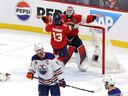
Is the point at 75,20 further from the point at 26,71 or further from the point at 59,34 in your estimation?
the point at 26,71

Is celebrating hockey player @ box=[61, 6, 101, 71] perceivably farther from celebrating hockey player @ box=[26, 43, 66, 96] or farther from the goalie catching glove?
celebrating hockey player @ box=[26, 43, 66, 96]

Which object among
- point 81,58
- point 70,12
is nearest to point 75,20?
point 70,12

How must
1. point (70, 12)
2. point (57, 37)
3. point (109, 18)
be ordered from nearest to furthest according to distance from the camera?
point (57, 37), point (70, 12), point (109, 18)

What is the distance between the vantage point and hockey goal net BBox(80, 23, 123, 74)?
8719 millimetres

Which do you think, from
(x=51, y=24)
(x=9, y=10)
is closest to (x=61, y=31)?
(x=51, y=24)

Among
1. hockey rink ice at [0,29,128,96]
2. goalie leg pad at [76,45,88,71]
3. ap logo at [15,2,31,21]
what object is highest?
ap logo at [15,2,31,21]

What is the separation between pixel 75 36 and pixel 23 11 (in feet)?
10.6

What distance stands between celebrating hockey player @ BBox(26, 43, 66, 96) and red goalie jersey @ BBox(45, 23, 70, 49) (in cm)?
184

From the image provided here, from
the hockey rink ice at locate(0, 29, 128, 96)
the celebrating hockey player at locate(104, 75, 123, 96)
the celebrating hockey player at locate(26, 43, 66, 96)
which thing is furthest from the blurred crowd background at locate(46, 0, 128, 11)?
the celebrating hockey player at locate(104, 75, 123, 96)

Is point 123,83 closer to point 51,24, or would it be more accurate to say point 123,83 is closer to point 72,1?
point 51,24

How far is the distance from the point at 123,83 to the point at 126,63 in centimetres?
124

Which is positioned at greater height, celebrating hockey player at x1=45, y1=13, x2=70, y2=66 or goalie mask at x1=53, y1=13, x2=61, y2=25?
goalie mask at x1=53, y1=13, x2=61, y2=25

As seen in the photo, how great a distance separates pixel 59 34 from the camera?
8.28 metres

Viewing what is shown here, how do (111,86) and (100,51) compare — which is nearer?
(111,86)
